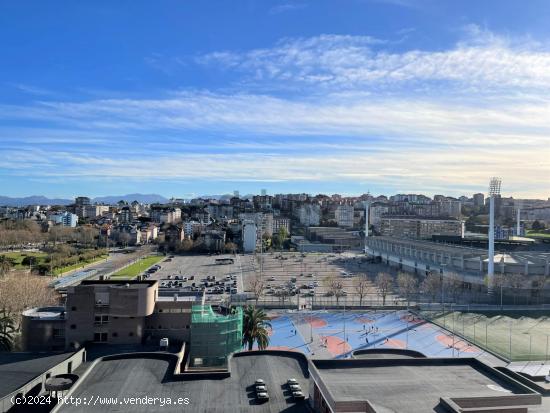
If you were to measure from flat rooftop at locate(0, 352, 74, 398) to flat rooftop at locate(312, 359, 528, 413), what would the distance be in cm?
649

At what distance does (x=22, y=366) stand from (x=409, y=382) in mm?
9111

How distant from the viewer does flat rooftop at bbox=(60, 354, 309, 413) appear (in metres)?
9.58

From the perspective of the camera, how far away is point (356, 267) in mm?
44375

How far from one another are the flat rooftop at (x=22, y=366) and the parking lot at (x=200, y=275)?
579 inches

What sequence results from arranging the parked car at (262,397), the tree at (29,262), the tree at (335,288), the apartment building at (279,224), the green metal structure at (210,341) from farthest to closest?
the apartment building at (279,224) < the tree at (29,262) < the tree at (335,288) < the green metal structure at (210,341) < the parked car at (262,397)

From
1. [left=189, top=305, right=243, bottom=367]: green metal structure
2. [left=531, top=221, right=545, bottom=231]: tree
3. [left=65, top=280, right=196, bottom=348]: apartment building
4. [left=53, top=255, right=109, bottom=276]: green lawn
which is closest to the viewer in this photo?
[left=189, top=305, right=243, bottom=367]: green metal structure

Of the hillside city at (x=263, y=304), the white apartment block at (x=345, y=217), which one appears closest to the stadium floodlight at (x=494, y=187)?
the hillside city at (x=263, y=304)

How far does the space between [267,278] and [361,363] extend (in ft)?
88.9

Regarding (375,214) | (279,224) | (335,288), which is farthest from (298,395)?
(375,214)

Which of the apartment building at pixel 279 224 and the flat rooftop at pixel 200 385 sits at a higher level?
the apartment building at pixel 279 224

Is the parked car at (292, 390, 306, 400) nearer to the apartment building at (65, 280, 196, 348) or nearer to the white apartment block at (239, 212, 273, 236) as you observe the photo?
the apartment building at (65, 280, 196, 348)

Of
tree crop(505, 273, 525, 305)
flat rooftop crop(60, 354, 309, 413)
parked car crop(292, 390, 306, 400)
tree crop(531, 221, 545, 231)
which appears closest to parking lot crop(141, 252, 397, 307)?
tree crop(505, 273, 525, 305)

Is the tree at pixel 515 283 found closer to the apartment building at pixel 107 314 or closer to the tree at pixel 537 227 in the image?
the apartment building at pixel 107 314

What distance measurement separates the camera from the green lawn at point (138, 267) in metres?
36.3
